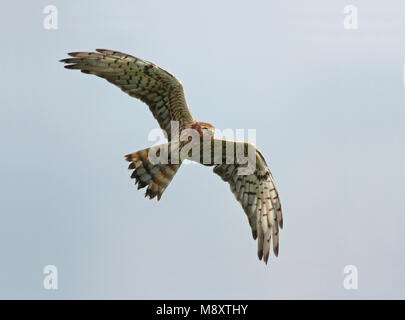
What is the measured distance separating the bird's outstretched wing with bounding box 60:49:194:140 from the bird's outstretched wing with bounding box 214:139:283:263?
135 centimetres

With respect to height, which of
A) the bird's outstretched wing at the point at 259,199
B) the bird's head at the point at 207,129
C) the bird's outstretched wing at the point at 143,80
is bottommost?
the bird's outstretched wing at the point at 259,199

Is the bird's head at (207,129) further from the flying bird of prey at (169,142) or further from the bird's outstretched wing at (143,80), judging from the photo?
the bird's outstretched wing at (143,80)

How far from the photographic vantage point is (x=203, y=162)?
13383mm

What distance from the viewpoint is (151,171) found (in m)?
13.0

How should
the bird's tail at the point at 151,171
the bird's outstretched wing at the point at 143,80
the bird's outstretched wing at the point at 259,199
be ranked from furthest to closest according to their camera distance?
the bird's outstretched wing at the point at 259,199 → the bird's tail at the point at 151,171 → the bird's outstretched wing at the point at 143,80

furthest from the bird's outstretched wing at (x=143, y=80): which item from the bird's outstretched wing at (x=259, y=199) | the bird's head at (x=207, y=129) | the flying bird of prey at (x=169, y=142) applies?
the bird's outstretched wing at (x=259, y=199)

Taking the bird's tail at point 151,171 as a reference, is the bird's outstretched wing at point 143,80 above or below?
above

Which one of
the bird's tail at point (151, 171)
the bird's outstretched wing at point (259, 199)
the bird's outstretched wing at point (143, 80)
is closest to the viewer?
the bird's outstretched wing at point (143, 80)

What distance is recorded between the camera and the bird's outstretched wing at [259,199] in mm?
13258

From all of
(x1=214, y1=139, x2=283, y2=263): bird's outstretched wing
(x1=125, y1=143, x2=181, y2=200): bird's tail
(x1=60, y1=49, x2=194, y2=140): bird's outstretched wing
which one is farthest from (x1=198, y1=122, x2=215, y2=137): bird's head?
(x1=214, y1=139, x2=283, y2=263): bird's outstretched wing

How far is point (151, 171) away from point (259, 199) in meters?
1.87

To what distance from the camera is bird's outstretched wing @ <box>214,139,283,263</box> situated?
1326 cm
